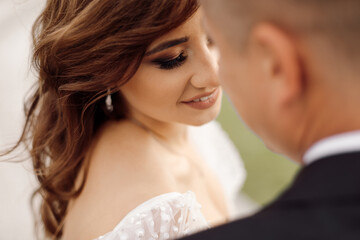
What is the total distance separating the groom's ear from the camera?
0.64m

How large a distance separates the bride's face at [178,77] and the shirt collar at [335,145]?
0.56 metres

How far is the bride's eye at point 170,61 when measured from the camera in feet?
3.76

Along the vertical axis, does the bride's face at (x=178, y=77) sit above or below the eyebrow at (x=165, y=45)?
below

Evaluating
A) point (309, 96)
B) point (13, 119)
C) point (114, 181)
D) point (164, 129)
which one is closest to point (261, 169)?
point (164, 129)

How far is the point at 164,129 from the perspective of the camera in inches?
60.3

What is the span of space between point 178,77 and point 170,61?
0.05 m

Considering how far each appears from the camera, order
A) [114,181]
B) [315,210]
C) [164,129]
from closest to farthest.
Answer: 1. [315,210]
2. [114,181]
3. [164,129]

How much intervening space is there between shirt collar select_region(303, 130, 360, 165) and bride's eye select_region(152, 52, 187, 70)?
0.57m

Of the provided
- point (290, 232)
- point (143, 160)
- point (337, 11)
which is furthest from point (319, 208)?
point (143, 160)

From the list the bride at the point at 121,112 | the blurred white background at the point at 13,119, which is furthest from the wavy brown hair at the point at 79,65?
the blurred white background at the point at 13,119

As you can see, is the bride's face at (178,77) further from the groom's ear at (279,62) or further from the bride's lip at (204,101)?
the groom's ear at (279,62)

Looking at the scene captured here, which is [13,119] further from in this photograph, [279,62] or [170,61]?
[279,62]

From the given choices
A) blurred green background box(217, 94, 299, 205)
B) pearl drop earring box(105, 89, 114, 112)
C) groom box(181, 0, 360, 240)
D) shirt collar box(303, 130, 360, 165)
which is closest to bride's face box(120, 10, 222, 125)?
pearl drop earring box(105, 89, 114, 112)

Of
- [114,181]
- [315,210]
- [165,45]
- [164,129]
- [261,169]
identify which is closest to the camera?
[315,210]
